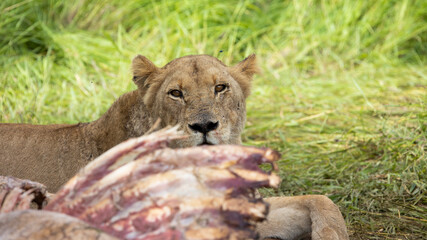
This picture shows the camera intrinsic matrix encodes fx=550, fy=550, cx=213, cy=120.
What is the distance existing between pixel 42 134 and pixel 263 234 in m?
1.40

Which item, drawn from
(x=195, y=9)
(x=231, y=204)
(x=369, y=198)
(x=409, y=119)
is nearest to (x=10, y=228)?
(x=231, y=204)

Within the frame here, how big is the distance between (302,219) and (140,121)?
1.06 meters

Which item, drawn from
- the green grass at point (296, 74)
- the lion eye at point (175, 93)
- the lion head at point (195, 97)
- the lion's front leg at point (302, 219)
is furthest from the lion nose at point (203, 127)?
the green grass at point (296, 74)

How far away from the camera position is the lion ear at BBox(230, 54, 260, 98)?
3.38 meters

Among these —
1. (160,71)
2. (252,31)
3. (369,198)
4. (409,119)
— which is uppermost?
(252,31)

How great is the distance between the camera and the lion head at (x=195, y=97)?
271 cm

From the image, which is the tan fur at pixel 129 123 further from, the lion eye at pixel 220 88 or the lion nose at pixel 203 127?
the lion nose at pixel 203 127

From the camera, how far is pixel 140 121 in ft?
10.0

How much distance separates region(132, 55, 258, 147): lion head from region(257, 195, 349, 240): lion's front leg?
17.9 inches

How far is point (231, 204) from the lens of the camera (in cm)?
141

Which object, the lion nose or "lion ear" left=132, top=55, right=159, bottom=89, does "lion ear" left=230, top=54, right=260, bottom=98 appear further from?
the lion nose

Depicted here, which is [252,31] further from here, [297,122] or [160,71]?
[160,71]

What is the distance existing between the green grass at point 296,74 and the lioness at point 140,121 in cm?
87

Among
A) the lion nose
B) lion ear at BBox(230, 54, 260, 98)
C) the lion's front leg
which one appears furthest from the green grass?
the lion nose
